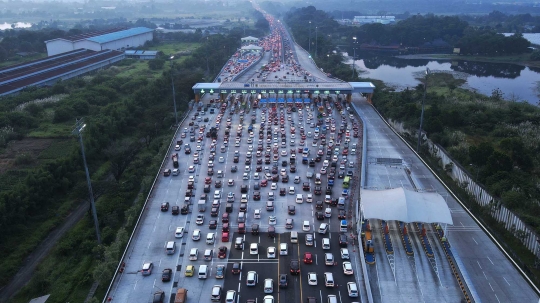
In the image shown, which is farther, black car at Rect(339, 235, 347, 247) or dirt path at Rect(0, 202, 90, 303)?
black car at Rect(339, 235, 347, 247)

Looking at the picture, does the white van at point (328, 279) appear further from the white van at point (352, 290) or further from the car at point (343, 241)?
the car at point (343, 241)

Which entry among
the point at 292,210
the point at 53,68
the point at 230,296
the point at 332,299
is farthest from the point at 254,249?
the point at 53,68

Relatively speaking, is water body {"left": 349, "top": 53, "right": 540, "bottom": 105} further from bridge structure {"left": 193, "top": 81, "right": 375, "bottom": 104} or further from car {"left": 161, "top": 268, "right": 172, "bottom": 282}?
car {"left": 161, "top": 268, "right": 172, "bottom": 282}

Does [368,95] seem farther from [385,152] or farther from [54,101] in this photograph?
[54,101]

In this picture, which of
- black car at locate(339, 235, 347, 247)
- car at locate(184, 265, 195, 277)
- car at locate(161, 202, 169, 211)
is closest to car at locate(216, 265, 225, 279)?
car at locate(184, 265, 195, 277)

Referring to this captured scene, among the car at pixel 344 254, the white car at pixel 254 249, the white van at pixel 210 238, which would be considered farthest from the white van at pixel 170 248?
the car at pixel 344 254

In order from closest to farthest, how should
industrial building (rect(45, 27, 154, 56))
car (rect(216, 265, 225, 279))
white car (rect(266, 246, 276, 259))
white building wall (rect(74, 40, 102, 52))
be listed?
car (rect(216, 265, 225, 279))
white car (rect(266, 246, 276, 259))
white building wall (rect(74, 40, 102, 52))
industrial building (rect(45, 27, 154, 56))

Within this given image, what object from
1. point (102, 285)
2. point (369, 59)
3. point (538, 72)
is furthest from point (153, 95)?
point (538, 72)
